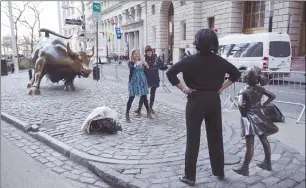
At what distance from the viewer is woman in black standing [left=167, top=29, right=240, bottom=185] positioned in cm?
309

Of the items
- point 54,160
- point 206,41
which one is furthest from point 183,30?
point 206,41

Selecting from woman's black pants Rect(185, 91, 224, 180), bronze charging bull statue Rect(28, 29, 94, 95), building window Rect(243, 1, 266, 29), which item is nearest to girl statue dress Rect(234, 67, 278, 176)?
woman's black pants Rect(185, 91, 224, 180)

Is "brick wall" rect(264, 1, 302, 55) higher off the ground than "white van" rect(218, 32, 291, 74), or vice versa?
"brick wall" rect(264, 1, 302, 55)

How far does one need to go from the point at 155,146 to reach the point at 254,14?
18.0 m

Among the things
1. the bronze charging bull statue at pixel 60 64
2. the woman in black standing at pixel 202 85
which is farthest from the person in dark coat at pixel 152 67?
the bronze charging bull statue at pixel 60 64

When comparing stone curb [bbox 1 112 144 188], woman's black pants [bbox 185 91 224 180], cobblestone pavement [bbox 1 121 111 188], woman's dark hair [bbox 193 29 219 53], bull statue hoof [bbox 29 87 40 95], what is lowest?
cobblestone pavement [bbox 1 121 111 188]

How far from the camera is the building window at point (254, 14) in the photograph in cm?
1878

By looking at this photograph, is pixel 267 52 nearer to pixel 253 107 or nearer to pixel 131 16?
pixel 131 16

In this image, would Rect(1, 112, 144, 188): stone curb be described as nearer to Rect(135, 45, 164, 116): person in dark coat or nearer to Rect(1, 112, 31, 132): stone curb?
Rect(1, 112, 31, 132): stone curb

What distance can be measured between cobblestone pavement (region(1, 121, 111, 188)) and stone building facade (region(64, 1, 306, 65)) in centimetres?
490

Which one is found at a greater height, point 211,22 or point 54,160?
point 211,22

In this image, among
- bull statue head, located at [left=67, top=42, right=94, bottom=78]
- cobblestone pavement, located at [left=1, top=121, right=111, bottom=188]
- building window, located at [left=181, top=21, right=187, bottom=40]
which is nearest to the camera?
cobblestone pavement, located at [left=1, top=121, right=111, bottom=188]

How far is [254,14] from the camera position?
1984cm

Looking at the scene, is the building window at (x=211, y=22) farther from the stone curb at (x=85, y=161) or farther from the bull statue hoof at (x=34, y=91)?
the stone curb at (x=85, y=161)
